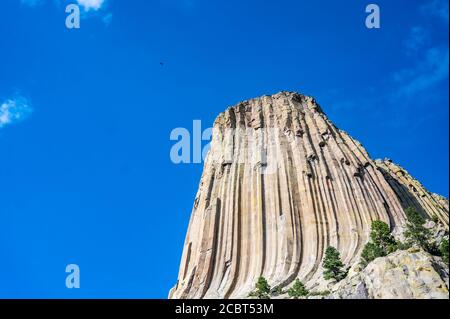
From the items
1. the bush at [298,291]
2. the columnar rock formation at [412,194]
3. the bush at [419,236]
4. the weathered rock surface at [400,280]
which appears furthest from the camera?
the columnar rock formation at [412,194]

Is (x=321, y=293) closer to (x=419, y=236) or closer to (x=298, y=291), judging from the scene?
(x=298, y=291)

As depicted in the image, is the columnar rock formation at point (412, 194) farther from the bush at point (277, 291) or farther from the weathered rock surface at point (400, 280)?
the weathered rock surface at point (400, 280)

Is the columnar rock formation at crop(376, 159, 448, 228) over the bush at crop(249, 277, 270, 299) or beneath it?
over

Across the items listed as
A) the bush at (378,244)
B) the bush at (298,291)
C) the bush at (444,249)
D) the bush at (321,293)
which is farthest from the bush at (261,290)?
the bush at (444,249)

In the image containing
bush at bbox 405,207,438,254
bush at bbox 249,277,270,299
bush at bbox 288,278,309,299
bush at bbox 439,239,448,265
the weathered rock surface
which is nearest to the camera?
the weathered rock surface

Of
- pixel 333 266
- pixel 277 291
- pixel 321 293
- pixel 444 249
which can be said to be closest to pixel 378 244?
pixel 333 266

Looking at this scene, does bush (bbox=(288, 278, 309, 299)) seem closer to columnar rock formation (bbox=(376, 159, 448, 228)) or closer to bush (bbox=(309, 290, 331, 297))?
bush (bbox=(309, 290, 331, 297))

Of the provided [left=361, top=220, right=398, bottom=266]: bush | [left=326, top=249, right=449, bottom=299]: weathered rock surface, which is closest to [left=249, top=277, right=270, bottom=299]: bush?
[left=326, top=249, right=449, bottom=299]: weathered rock surface
